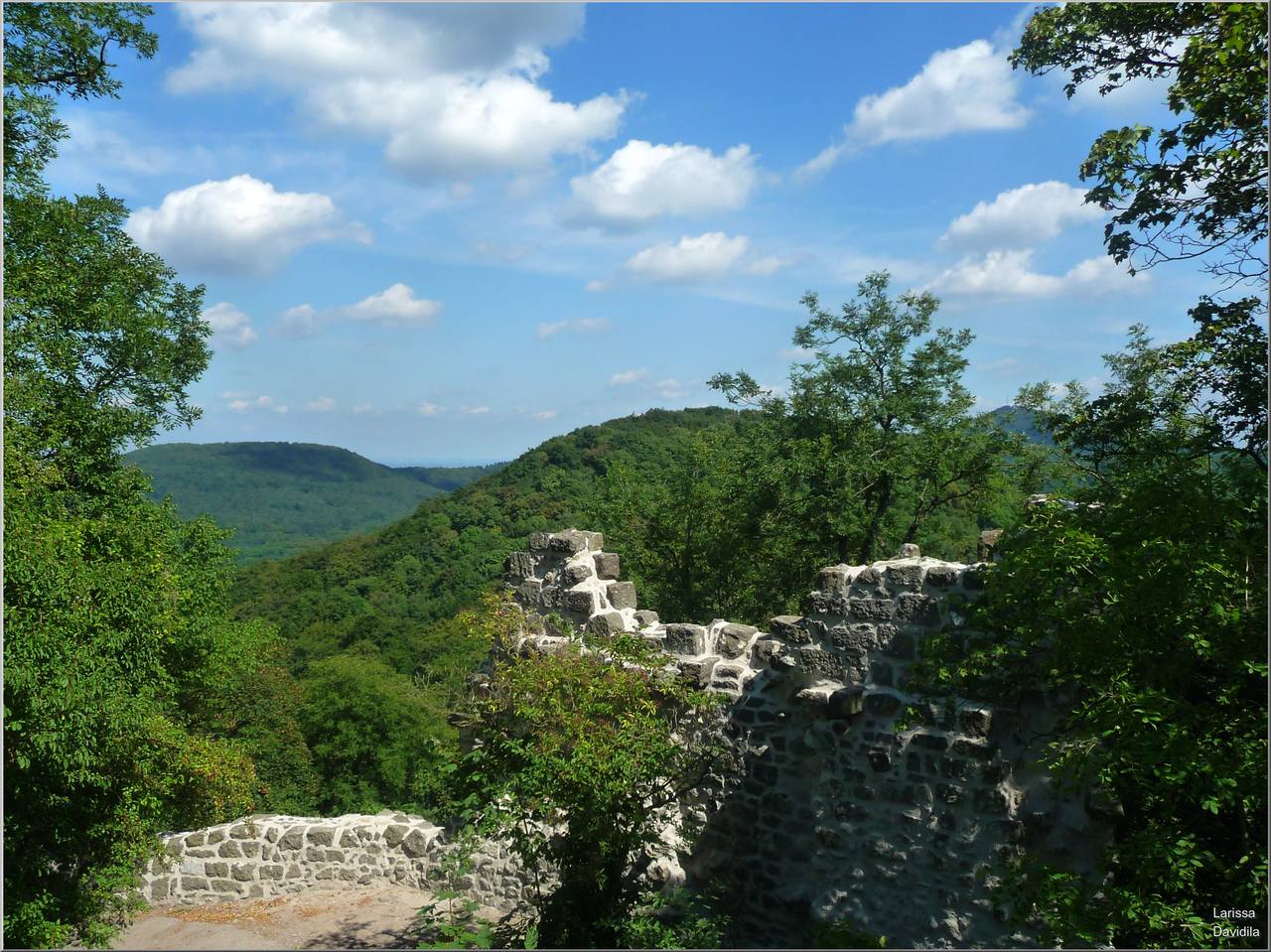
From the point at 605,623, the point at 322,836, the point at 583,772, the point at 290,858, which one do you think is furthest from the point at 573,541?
the point at 290,858

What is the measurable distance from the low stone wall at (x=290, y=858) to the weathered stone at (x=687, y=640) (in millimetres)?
2698

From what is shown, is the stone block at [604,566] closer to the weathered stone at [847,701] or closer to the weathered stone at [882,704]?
the weathered stone at [847,701]

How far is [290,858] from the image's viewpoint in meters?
7.61

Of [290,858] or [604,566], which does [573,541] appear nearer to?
[604,566]

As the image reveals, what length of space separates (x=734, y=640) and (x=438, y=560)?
112 feet

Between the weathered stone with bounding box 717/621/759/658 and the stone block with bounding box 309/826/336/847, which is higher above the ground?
the weathered stone with bounding box 717/621/759/658

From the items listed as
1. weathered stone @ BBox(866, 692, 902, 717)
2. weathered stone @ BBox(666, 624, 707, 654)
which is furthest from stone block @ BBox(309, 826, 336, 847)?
weathered stone @ BBox(866, 692, 902, 717)

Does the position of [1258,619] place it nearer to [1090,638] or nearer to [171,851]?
[1090,638]

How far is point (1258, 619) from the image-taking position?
393 cm

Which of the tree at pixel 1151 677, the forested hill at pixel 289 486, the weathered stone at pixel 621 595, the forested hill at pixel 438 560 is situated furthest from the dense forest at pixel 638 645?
the forested hill at pixel 289 486

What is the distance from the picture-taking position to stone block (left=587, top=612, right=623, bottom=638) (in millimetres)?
6713

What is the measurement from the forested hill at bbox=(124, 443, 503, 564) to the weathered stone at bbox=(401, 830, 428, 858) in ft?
280

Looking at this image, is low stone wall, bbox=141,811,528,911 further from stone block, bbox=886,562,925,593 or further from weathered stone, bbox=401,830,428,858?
stone block, bbox=886,562,925,593

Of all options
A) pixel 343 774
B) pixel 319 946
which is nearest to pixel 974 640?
pixel 319 946
